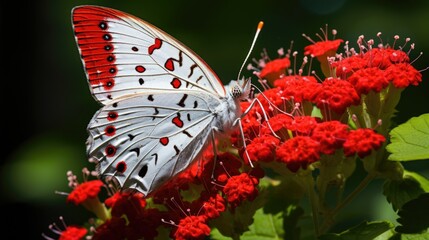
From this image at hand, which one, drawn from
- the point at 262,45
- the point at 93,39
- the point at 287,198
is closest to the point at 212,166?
the point at 287,198

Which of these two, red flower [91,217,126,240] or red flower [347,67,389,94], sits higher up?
red flower [347,67,389,94]

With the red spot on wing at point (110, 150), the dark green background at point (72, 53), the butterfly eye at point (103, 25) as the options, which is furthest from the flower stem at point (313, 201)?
the dark green background at point (72, 53)

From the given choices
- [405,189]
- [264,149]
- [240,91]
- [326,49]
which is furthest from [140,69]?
[405,189]

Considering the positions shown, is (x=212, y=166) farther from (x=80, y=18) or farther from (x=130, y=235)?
(x=80, y=18)

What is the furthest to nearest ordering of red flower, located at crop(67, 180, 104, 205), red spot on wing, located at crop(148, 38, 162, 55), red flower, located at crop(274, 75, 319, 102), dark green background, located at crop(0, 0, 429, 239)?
dark green background, located at crop(0, 0, 429, 239)
red flower, located at crop(67, 180, 104, 205)
red spot on wing, located at crop(148, 38, 162, 55)
red flower, located at crop(274, 75, 319, 102)

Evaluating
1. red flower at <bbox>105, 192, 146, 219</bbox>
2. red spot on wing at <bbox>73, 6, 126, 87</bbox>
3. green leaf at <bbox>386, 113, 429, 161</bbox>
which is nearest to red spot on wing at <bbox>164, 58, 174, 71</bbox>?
red spot on wing at <bbox>73, 6, 126, 87</bbox>

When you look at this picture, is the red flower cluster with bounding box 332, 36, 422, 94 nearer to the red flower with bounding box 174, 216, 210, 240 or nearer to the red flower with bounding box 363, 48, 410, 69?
the red flower with bounding box 363, 48, 410, 69
